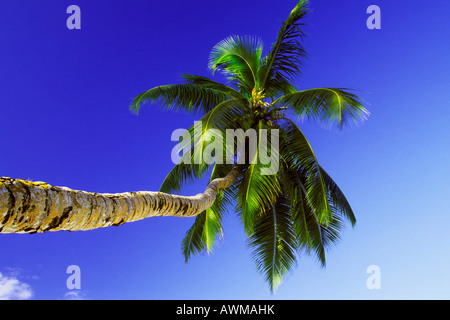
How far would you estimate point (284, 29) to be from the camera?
7730 millimetres

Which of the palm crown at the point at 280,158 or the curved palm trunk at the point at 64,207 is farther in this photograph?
the palm crown at the point at 280,158

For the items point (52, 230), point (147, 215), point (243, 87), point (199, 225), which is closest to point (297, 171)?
point (243, 87)

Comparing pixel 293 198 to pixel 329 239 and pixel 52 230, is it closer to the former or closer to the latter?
pixel 329 239

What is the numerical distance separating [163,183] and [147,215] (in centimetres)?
481

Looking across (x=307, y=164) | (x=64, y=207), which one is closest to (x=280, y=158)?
(x=307, y=164)

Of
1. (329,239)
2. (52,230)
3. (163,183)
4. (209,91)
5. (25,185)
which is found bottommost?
(329,239)

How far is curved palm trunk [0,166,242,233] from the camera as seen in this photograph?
2242 millimetres

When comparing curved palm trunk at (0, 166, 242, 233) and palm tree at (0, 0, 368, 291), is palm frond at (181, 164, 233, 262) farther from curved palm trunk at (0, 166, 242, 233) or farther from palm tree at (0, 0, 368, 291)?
curved palm trunk at (0, 166, 242, 233)

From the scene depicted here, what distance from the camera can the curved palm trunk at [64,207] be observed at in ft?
7.36

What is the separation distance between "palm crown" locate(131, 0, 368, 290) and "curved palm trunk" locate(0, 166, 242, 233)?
119 inches

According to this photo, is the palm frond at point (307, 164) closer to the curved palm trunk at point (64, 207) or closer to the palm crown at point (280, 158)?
the palm crown at point (280, 158)

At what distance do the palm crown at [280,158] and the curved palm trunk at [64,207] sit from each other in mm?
3011

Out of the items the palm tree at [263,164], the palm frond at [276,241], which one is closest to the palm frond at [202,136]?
the palm tree at [263,164]

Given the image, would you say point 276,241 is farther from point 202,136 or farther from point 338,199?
point 202,136
